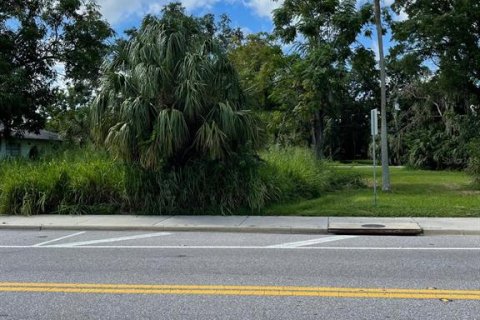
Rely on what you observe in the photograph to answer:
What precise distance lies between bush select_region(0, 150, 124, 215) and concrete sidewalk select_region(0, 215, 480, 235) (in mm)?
817

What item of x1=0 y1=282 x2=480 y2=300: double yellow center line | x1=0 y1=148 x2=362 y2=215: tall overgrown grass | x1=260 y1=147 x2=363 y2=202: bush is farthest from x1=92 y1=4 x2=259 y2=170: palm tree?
x1=0 y1=282 x2=480 y2=300: double yellow center line

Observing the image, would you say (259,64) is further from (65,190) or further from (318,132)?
(65,190)

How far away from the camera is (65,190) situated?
48.5 ft

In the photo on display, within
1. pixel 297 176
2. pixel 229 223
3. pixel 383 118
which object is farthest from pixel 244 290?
pixel 383 118

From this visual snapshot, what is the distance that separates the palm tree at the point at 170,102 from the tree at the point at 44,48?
29.7ft

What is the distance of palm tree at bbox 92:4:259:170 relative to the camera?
1389cm

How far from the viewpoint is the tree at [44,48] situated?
22734 millimetres

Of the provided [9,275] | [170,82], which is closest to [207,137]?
[170,82]

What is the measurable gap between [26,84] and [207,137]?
11.8 metres

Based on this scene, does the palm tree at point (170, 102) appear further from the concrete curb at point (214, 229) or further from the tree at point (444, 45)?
the tree at point (444, 45)

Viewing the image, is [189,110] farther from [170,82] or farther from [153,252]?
[153,252]

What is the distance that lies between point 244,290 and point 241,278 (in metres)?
0.66

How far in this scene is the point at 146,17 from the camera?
16.0 m

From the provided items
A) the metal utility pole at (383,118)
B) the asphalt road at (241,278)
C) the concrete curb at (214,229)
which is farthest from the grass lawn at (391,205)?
the asphalt road at (241,278)
